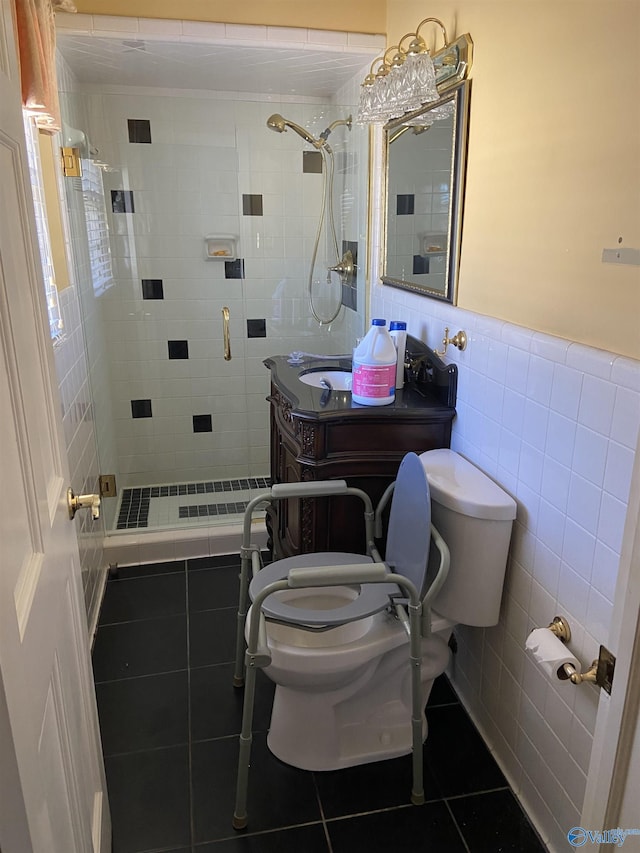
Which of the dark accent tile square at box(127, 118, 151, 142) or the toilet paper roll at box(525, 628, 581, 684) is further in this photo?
the dark accent tile square at box(127, 118, 151, 142)

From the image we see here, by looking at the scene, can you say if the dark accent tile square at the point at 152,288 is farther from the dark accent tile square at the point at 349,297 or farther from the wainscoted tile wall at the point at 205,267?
the dark accent tile square at the point at 349,297

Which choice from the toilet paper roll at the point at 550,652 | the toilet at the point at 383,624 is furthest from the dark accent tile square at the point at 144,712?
the toilet paper roll at the point at 550,652

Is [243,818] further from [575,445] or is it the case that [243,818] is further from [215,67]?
[215,67]

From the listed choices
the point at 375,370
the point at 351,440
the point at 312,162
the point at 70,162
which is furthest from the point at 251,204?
the point at 351,440

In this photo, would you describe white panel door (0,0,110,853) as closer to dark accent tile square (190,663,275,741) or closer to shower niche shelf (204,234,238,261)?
dark accent tile square (190,663,275,741)

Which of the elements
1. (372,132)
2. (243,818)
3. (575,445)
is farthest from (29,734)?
(372,132)

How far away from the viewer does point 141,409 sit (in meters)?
3.41

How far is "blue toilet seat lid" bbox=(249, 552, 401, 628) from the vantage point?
1.52m

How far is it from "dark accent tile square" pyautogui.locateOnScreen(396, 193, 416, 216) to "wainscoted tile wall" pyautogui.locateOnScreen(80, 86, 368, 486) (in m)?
0.46

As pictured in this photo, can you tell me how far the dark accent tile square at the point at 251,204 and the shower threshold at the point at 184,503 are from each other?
4.66 feet

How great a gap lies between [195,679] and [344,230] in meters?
2.16

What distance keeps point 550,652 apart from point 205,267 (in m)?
2.67

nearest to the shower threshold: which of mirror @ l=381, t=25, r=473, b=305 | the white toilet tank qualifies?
mirror @ l=381, t=25, r=473, b=305

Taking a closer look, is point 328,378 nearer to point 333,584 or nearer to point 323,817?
point 333,584
